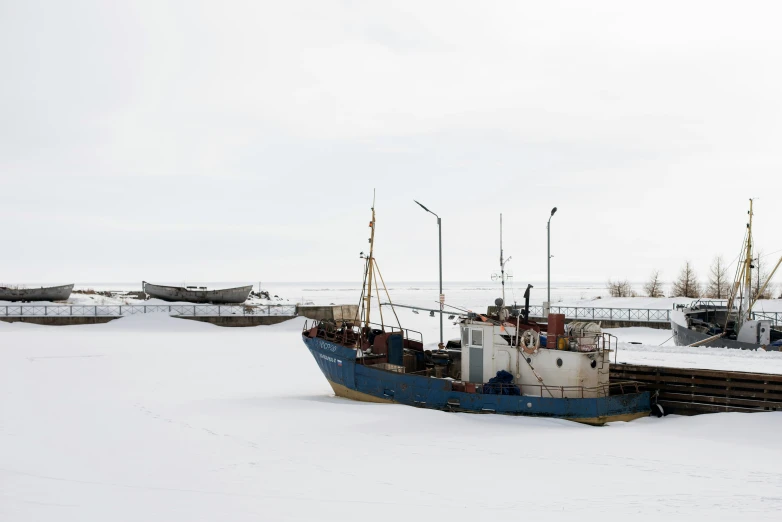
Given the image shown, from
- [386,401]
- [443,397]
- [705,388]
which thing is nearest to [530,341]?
[443,397]

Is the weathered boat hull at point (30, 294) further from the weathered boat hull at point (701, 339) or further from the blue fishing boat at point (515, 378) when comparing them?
the weathered boat hull at point (701, 339)

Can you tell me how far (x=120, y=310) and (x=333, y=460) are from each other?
36.6 m

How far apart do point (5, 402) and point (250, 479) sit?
411 inches

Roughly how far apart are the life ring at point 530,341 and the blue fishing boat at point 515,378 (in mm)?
28

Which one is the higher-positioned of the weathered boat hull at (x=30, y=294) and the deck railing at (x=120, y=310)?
the weathered boat hull at (x=30, y=294)

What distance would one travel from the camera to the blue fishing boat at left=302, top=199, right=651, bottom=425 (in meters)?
17.8

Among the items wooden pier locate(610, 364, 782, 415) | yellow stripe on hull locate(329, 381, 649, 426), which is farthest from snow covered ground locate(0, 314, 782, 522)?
wooden pier locate(610, 364, 782, 415)

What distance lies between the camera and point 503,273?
21.3 m

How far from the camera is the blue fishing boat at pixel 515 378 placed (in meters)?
17.8

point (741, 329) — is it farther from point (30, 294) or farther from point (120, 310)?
point (30, 294)

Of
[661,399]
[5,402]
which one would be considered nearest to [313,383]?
[5,402]

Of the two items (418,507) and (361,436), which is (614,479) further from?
(361,436)

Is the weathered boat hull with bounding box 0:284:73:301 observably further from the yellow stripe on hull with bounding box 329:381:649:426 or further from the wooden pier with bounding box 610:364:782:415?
the wooden pier with bounding box 610:364:782:415

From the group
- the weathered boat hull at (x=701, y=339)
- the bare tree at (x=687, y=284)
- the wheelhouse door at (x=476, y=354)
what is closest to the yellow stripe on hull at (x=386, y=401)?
the wheelhouse door at (x=476, y=354)
